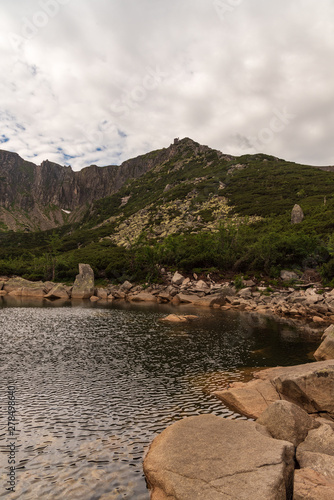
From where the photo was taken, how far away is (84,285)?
68.2m

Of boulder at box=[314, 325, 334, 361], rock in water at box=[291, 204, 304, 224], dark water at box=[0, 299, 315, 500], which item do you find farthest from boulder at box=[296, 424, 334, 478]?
rock in water at box=[291, 204, 304, 224]

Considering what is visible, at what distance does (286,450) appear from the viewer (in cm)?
841

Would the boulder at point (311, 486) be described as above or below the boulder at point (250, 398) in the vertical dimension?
above

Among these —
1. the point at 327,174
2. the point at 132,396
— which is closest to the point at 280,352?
the point at 132,396

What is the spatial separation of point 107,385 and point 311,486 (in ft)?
39.3

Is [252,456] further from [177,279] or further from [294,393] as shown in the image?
[177,279]

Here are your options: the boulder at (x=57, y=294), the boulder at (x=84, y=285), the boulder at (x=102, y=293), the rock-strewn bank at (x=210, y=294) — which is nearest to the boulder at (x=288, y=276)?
the rock-strewn bank at (x=210, y=294)

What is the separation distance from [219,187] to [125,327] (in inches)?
4789

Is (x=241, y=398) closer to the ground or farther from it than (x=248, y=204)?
closer to the ground

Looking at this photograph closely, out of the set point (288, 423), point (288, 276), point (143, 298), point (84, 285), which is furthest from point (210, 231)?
point (288, 423)

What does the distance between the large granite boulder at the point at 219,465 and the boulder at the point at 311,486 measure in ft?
1.11

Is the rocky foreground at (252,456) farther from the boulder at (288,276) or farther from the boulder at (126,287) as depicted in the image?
the boulder at (126,287)

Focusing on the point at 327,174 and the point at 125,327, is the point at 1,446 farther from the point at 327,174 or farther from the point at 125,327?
the point at 327,174

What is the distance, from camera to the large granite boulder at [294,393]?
1281 cm
